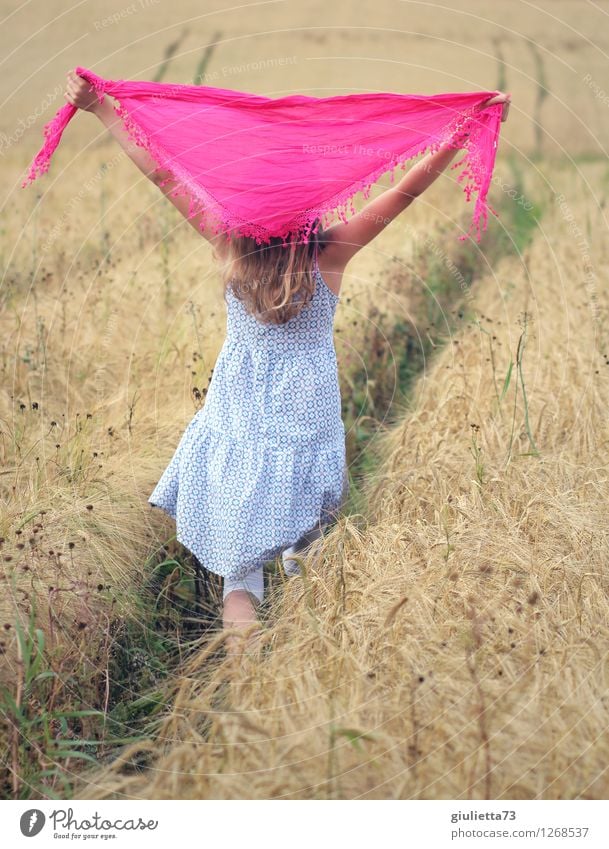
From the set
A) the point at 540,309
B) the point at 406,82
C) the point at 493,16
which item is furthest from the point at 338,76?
the point at 540,309

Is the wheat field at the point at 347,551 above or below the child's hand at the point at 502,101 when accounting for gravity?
below

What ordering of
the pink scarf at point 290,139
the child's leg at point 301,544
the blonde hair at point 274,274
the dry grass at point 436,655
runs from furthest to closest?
the child's leg at point 301,544, the pink scarf at point 290,139, the blonde hair at point 274,274, the dry grass at point 436,655

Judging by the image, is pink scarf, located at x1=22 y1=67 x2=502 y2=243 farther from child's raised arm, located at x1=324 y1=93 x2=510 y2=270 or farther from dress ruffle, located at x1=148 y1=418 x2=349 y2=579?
dress ruffle, located at x1=148 y1=418 x2=349 y2=579

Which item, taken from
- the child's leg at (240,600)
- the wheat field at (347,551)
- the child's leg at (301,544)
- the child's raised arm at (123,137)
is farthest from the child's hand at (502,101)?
the child's leg at (240,600)

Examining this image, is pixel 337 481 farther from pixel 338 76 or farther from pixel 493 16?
pixel 493 16

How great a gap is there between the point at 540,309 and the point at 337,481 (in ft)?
8.19

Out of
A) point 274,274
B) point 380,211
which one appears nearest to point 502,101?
point 380,211

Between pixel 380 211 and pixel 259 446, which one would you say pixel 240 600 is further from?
pixel 380 211

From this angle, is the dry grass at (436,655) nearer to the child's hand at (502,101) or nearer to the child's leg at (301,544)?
the child's leg at (301,544)

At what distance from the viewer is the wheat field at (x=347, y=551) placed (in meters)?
2.28

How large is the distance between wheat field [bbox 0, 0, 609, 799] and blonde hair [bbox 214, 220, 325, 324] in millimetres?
795

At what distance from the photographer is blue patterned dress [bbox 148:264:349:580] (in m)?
3.07

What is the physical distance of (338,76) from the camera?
10.7 meters
